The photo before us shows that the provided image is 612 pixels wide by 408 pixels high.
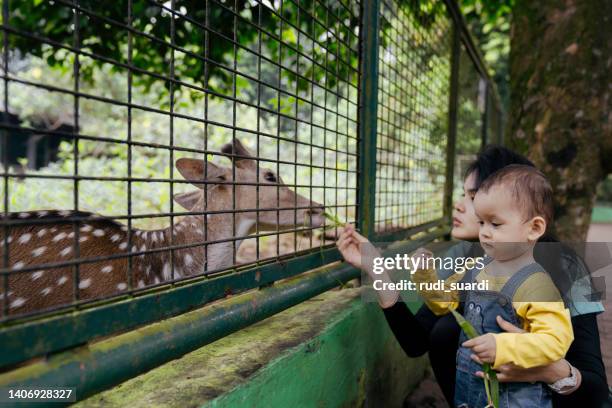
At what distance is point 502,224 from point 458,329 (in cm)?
58

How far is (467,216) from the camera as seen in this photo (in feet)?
6.54

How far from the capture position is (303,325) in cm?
197

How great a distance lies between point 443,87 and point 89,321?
439 cm

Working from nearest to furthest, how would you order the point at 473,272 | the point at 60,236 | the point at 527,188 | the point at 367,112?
the point at 527,188 → the point at 473,272 → the point at 60,236 → the point at 367,112

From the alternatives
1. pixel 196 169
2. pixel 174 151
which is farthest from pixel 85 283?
pixel 174 151

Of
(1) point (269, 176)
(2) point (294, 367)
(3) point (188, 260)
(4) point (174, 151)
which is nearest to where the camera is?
(2) point (294, 367)

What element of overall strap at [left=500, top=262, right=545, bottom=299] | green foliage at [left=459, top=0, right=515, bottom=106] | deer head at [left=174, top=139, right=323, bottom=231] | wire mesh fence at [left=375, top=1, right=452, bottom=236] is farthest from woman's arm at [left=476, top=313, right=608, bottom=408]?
green foliage at [left=459, top=0, right=515, bottom=106]

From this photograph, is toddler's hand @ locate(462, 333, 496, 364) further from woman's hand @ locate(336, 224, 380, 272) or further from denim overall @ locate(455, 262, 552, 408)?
woman's hand @ locate(336, 224, 380, 272)

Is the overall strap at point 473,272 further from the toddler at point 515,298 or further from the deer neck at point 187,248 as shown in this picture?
the deer neck at point 187,248

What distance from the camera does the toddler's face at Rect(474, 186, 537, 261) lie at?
156 centimetres

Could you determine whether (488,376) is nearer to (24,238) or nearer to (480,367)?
(480,367)

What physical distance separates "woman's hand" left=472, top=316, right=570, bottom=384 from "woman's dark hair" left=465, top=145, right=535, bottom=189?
63 cm

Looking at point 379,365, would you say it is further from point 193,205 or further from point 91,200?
point 91,200

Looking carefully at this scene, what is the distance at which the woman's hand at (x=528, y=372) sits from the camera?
1483mm
